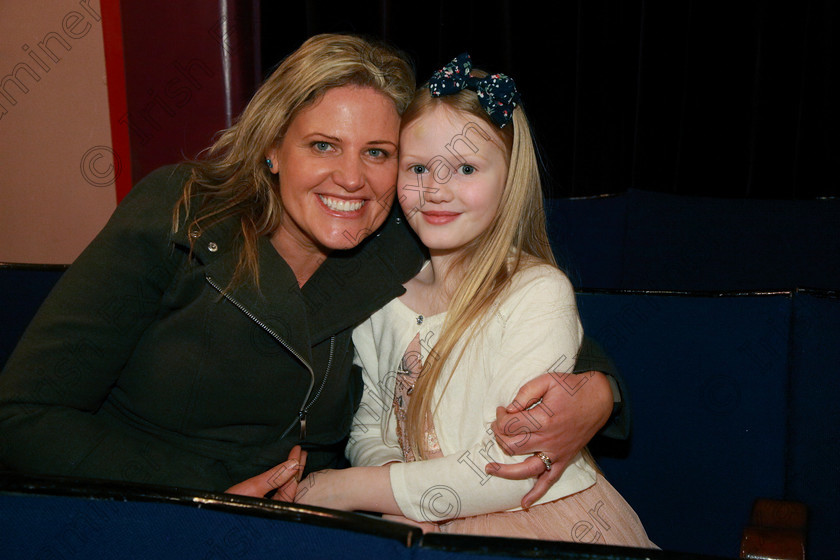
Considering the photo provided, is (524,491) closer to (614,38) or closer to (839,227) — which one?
(839,227)

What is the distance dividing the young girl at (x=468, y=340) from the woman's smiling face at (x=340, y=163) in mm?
50

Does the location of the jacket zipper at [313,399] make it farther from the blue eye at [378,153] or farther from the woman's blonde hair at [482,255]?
the blue eye at [378,153]

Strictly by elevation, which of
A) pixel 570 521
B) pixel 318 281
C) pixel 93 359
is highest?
pixel 318 281

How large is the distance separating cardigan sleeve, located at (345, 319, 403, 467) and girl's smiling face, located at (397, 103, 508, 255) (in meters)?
0.28

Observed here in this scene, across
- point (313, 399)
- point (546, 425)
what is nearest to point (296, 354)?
point (313, 399)

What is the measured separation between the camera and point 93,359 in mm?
1305

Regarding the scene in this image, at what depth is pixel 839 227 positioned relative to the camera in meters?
1.83

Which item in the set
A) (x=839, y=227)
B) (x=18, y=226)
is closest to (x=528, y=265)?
(x=839, y=227)

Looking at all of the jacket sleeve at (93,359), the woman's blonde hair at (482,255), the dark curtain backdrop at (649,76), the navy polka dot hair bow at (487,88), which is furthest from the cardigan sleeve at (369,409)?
the dark curtain backdrop at (649,76)

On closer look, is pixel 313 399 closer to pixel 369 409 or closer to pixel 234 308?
pixel 369 409

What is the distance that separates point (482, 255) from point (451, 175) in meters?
0.17

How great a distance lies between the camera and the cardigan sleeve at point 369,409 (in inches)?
57.8

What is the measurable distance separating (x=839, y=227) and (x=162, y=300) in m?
1.62

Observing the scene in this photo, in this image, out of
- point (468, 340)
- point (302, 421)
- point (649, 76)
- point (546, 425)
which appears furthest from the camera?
point (649, 76)
